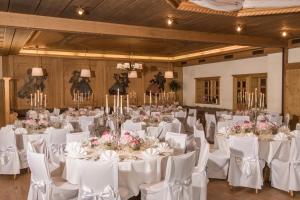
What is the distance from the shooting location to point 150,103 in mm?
6484

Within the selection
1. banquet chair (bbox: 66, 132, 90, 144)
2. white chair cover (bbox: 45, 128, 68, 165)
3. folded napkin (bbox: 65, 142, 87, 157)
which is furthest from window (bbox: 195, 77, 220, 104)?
folded napkin (bbox: 65, 142, 87, 157)

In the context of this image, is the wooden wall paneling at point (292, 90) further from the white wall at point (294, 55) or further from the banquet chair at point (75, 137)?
the banquet chair at point (75, 137)

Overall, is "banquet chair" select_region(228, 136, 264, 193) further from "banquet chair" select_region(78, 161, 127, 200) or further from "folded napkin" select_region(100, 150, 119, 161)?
"banquet chair" select_region(78, 161, 127, 200)

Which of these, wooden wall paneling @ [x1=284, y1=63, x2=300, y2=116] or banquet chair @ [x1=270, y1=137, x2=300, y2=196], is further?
wooden wall paneling @ [x1=284, y1=63, x2=300, y2=116]

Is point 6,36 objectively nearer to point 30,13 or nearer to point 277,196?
point 30,13

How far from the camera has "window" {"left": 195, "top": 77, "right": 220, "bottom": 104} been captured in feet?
38.1

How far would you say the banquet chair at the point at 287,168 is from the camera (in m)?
4.35

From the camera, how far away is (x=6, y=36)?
7098 mm

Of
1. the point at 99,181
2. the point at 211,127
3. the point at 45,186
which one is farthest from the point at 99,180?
the point at 211,127

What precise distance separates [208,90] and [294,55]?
418cm

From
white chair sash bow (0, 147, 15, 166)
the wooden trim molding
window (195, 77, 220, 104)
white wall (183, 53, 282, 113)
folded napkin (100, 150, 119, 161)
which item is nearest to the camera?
folded napkin (100, 150, 119, 161)

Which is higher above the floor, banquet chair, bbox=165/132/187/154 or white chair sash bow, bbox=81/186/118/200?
banquet chair, bbox=165/132/187/154

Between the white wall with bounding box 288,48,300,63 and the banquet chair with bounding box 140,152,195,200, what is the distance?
249 inches

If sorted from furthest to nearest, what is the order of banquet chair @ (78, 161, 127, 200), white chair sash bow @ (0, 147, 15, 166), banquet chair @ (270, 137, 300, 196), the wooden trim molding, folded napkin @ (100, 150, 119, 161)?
1. white chair sash bow @ (0, 147, 15, 166)
2. the wooden trim molding
3. banquet chair @ (270, 137, 300, 196)
4. folded napkin @ (100, 150, 119, 161)
5. banquet chair @ (78, 161, 127, 200)
